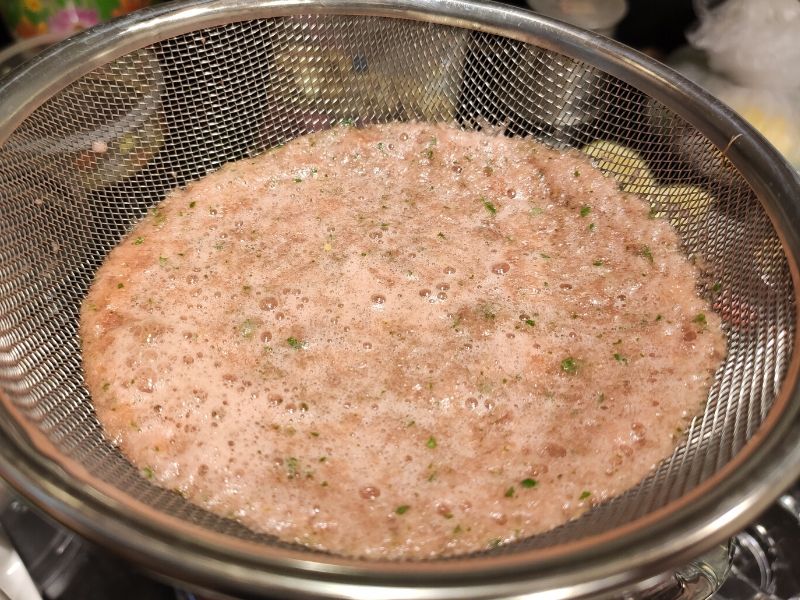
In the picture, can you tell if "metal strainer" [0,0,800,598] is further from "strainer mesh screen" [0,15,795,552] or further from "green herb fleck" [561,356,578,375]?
"green herb fleck" [561,356,578,375]

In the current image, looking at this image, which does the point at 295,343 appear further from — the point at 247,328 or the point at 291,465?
the point at 291,465

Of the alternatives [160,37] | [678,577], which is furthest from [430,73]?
[678,577]

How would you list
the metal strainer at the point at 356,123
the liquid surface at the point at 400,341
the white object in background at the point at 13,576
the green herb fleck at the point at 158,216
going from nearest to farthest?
the metal strainer at the point at 356,123
the liquid surface at the point at 400,341
the white object in background at the point at 13,576
the green herb fleck at the point at 158,216

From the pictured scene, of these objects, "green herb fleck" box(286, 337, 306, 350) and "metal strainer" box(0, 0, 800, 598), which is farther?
"green herb fleck" box(286, 337, 306, 350)

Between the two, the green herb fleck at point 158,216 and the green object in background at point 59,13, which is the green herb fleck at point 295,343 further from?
the green object in background at point 59,13

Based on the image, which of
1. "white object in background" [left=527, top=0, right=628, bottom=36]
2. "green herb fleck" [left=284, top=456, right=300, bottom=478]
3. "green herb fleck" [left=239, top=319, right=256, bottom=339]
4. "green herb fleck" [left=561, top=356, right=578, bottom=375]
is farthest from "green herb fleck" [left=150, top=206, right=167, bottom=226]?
"white object in background" [left=527, top=0, right=628, bottom=36]

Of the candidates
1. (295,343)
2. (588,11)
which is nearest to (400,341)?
(295,343)

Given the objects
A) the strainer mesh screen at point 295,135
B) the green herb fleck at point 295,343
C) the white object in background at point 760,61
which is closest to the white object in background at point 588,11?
the white object in background at point 760,61
